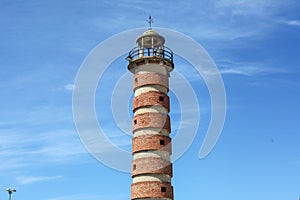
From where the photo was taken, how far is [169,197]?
35.1 metres

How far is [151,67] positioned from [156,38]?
342cm

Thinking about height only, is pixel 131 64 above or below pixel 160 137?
above

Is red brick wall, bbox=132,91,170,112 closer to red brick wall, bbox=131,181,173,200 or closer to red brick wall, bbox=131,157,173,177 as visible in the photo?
red brick wall, bbox=131,157,173,177

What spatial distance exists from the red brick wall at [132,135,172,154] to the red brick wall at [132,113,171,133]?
38.6 inches

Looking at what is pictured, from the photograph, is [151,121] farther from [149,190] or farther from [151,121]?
[149,190]

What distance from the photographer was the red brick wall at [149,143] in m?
35.8

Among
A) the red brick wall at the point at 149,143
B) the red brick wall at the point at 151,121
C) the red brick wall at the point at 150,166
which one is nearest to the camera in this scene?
the red brick wall at the point at 150,166

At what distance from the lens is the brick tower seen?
35000 mm

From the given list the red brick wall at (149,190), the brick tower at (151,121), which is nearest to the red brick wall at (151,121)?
the brick tower at (151,121)

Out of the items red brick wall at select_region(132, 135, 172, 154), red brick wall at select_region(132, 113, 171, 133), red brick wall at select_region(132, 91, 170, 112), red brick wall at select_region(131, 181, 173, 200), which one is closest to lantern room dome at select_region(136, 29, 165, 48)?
red brick wall at select_region(132, 91, 170, 112)

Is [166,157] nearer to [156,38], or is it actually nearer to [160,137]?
[160,137]

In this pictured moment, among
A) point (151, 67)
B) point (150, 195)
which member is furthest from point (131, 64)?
point (150, 195)

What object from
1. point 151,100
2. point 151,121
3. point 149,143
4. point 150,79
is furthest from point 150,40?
point 149,143

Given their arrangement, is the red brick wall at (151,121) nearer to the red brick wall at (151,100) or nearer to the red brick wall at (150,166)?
the red brick wall at (151,100)
